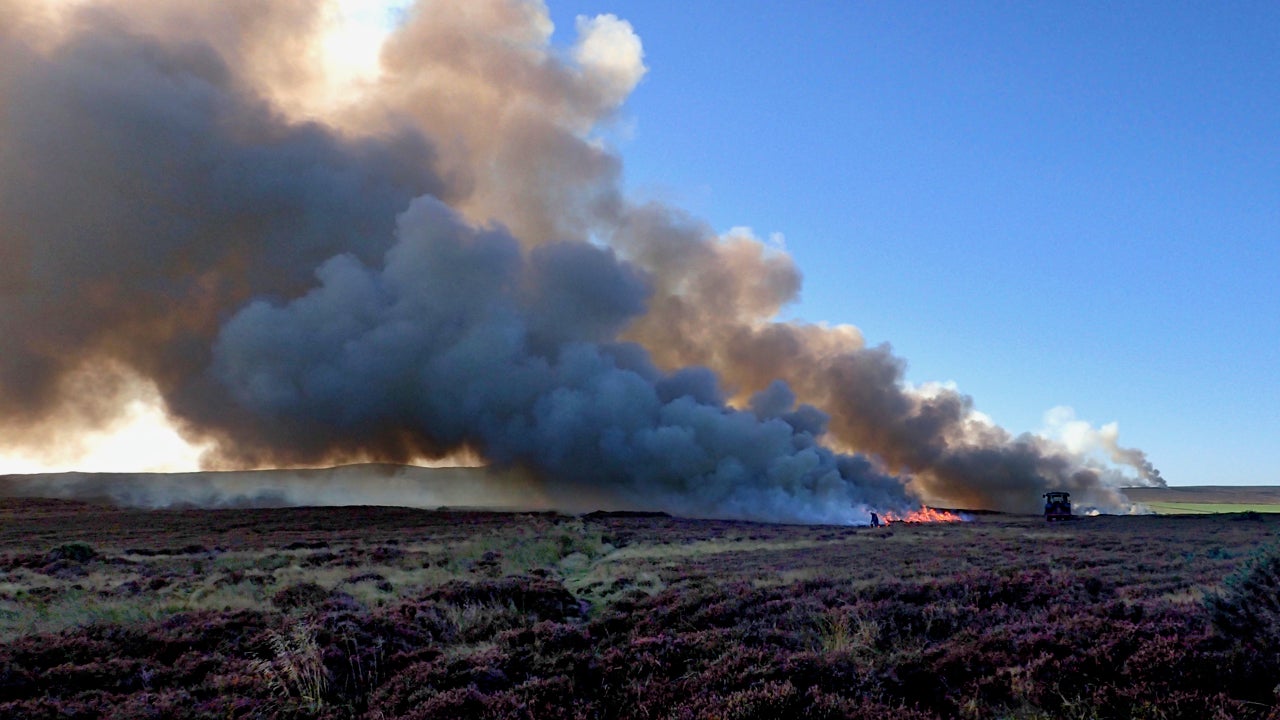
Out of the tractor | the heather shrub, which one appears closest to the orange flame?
the tractor

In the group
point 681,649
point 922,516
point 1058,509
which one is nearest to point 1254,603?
point 681,649

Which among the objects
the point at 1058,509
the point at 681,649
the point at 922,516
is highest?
the point at 681,649

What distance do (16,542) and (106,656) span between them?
50521mm

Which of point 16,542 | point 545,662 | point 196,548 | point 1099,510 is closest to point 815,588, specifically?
point 545,662

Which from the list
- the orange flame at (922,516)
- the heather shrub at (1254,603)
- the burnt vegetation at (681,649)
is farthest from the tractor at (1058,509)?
the heather shrub at (1254,603)

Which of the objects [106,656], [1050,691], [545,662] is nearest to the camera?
[1050,691]

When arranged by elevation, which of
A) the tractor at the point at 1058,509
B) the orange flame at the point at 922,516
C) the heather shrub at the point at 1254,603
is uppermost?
the heather shrub at the point at 1254,603

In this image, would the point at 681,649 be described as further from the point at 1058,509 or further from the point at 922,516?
the point at 922,516

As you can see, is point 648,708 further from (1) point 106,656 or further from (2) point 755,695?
(1) point 106,656

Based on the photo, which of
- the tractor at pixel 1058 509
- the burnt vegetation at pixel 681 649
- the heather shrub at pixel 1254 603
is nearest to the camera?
the burnt vegetation at pixel 681 649

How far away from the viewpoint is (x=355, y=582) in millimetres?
21969

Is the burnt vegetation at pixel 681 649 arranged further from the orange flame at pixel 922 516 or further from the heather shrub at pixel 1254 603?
the orange flame at pixel 922 516

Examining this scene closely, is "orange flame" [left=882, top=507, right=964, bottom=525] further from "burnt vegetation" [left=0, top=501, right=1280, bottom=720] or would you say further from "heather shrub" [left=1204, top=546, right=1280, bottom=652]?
"heather shrub" [left=1204, top=546, right=1280, bottom=652]

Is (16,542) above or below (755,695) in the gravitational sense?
below
